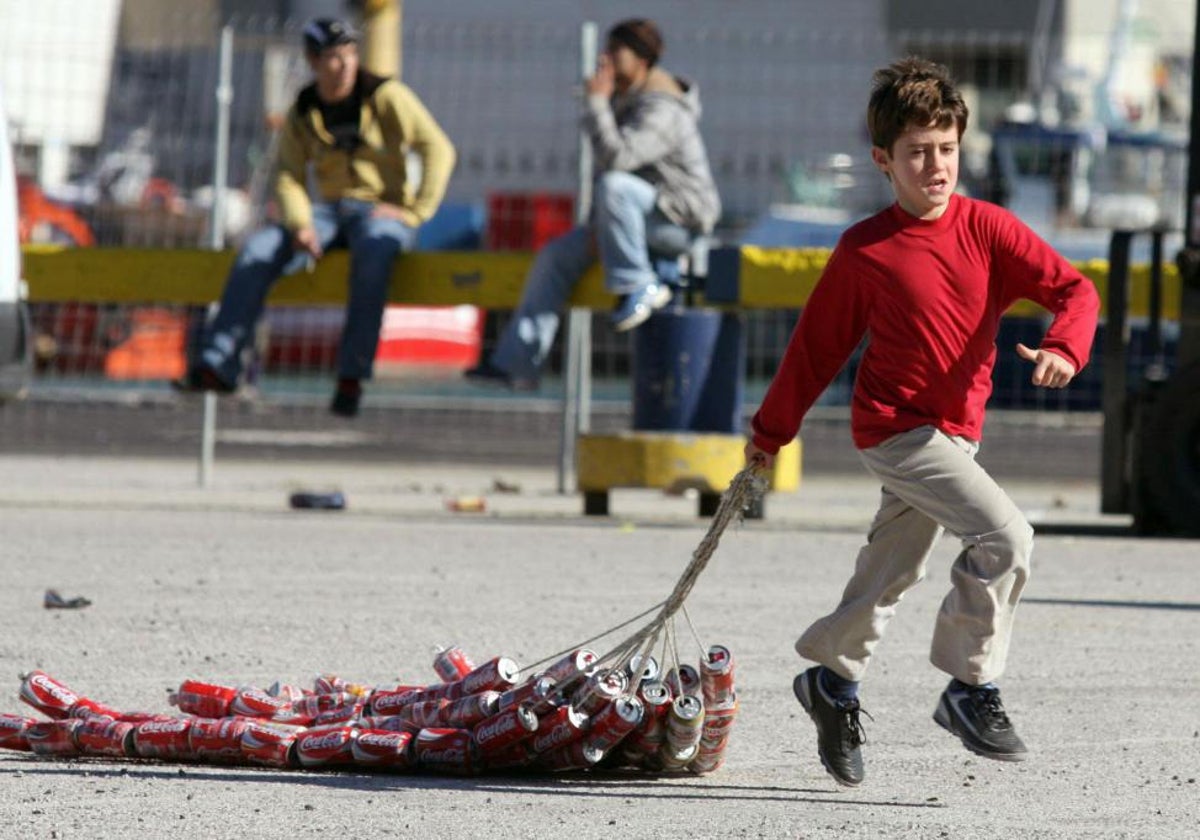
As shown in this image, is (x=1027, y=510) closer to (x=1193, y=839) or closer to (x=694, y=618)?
(x=694, y=618)

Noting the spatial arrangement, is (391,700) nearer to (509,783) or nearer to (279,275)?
(509,783)

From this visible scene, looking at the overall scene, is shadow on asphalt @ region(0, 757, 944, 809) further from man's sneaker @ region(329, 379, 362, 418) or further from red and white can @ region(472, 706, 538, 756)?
man's sneaker @ region(329, 379, 362, 418)

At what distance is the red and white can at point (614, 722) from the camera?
527 centimetres

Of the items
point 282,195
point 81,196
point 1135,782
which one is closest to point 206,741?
point 1135,782

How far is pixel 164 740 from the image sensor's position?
5.47 m

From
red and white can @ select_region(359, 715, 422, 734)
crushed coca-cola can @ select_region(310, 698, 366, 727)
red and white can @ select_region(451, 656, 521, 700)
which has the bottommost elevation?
crushed coca-cola can @ select_region(310, 698, 366, 727)

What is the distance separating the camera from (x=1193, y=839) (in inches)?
189

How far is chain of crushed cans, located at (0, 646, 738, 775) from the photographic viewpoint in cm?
532

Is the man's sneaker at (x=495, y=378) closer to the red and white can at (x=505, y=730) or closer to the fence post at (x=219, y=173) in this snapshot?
the fence post at (x=219, y=173)

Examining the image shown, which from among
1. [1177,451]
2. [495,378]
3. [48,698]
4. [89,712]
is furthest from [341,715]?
[1177,451]

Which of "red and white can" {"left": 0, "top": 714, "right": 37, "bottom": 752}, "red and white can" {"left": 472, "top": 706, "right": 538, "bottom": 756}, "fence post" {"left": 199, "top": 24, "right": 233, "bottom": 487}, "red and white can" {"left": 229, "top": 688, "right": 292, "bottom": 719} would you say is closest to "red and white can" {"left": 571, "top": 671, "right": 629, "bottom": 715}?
"red and white can" {"left": 472, "top": 706, "right": 538, "bottom": 756}

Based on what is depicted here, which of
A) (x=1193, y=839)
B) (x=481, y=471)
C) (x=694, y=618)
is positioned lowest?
(x=481, y=471)

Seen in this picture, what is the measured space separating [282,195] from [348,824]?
23.1 ft

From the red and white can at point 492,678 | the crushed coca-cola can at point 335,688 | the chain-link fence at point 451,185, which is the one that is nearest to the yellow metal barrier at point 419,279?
the chain-link fence at point 451,185
